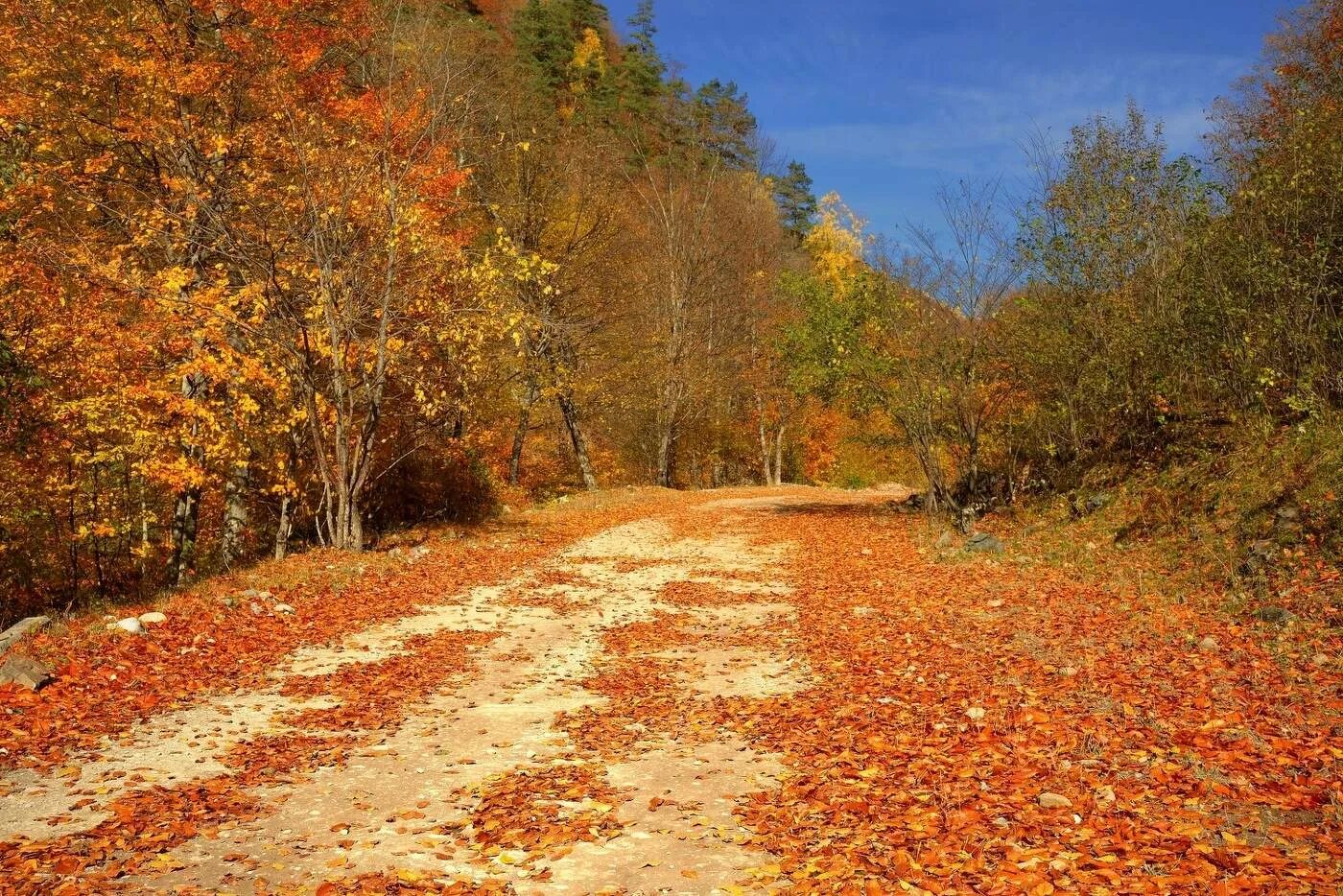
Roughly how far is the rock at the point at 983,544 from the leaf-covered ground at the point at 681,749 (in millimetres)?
3119

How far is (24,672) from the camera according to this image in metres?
8.27

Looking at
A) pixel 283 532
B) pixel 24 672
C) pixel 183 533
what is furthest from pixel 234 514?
pixel 24 672

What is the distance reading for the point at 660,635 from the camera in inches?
464

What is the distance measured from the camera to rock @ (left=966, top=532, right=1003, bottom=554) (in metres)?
16.3

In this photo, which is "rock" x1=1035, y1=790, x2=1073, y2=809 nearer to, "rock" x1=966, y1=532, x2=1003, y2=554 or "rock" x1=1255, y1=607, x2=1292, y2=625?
"rock" x1=1255, y1=607, x2=1292, y2=625

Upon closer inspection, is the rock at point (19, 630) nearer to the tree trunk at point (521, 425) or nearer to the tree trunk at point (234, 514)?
the tree trunk at point (234, 514)

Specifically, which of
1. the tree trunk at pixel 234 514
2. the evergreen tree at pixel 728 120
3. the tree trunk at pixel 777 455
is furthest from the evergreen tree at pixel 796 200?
the tree trunk at pixel 234 514

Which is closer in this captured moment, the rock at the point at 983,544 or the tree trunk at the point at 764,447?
the rock at the point at 983,544

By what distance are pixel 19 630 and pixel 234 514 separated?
7.16 m

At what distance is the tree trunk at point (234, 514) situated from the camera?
16.5m

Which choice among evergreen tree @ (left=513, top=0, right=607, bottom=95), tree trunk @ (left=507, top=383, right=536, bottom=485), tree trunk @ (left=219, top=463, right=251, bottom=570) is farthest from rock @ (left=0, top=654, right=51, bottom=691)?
evergreen tree @ (left=513, top=0, right=607, bottom=95)

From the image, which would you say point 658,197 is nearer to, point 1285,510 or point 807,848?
point 1285,510

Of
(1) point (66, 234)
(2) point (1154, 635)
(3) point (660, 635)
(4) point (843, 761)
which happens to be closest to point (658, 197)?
(1) point (66, 234)

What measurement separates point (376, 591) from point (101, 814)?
771 cm
